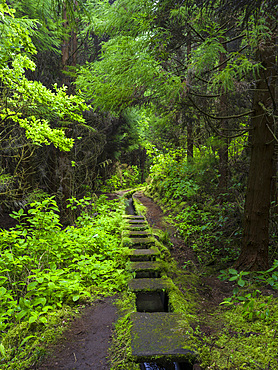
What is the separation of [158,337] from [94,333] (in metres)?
0.87

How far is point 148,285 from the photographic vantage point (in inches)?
153

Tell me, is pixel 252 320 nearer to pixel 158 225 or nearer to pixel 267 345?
pixel 267 345

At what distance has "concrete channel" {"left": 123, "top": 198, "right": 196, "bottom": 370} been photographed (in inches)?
91.7

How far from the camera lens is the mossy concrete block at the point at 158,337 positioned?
233 cm

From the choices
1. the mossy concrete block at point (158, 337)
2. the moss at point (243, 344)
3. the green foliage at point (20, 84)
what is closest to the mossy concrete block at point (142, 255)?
the mossy concrete block at point (158, 337)

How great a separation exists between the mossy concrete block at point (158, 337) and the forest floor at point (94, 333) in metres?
0.35

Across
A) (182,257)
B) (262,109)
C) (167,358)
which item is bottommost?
(182,257)

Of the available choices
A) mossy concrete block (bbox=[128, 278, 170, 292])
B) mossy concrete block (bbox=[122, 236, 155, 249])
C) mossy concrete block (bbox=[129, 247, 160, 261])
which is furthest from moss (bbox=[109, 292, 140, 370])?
mossy concrete block (bbox=[122, 236, 155, 249])

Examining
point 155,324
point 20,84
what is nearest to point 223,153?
point 155,324

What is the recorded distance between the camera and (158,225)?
8734 millimetres

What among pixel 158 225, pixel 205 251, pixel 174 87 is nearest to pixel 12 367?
pixel 174 87

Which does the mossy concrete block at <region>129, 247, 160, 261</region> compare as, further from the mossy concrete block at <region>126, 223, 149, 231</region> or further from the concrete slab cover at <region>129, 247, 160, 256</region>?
the mossy concrete block at <region>126, 223, 149, 231</region>

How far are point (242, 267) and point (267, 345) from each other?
6.26 feet

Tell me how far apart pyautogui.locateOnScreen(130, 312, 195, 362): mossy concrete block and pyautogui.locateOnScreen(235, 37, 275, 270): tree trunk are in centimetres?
214
